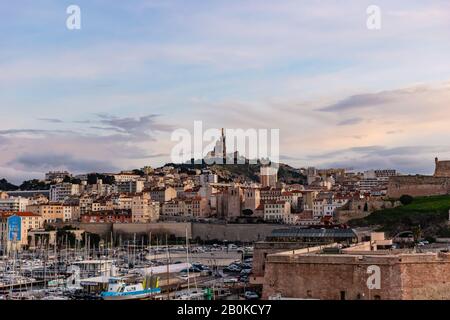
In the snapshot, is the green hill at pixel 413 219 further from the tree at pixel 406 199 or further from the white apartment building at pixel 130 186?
the white apartment building at pixel 130 186

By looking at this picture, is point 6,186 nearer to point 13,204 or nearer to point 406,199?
point 13,204

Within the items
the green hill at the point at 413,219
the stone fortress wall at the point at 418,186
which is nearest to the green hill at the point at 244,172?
the stone fortress wall at the point at 418,186

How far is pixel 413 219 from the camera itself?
4091 centimetres

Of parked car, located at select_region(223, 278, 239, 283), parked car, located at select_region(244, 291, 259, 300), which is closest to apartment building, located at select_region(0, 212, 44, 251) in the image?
parked car, located at select_region(223, 278, 239, 283)

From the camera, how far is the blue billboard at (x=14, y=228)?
152 feet

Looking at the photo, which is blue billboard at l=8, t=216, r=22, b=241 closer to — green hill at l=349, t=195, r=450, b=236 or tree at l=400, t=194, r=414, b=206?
green hill at l=349, t=195, r=450, b=236

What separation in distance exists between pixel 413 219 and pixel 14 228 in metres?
26.7

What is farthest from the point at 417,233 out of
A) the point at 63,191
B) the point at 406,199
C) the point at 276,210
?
the point at 63,191

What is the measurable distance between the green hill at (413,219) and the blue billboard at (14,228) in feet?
74.0

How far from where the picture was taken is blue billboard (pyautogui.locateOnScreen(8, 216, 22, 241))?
46.3 meters
